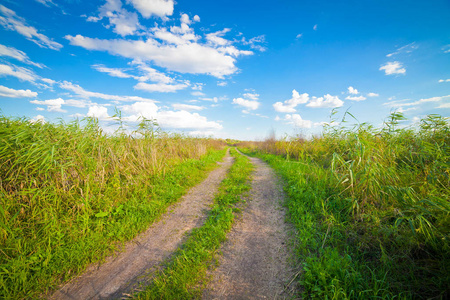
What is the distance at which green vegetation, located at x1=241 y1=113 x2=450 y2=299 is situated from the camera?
213cm

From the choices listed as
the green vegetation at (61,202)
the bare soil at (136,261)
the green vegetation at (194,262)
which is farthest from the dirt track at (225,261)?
the green vegetation at (61,202)

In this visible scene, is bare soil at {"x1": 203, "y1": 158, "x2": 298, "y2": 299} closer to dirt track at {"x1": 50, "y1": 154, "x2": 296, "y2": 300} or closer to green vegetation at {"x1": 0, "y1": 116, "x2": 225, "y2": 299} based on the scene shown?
dirt track at {"x1": 50, "y1": 154, "x2": 296, "y2": 300}

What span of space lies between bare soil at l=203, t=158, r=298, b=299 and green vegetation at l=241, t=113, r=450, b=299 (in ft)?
0.94

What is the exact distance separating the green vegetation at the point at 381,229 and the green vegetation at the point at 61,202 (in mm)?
3710

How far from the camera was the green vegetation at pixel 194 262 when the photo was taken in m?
2.33

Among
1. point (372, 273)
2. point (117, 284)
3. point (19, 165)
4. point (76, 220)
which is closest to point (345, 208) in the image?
point (372, 273)

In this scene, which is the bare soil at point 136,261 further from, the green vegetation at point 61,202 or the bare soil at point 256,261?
the bare soil at point 256,261

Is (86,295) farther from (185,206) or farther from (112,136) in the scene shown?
(112,136)

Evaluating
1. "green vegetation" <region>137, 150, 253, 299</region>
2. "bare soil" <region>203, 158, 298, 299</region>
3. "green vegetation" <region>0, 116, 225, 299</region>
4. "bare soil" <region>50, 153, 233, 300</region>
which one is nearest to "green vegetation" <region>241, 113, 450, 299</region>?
"bare soil" <region>203, 158, 298, 299</region>

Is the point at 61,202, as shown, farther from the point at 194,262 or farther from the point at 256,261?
the point at 256,261

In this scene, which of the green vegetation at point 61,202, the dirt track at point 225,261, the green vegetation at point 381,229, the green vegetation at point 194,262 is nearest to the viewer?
the green vegetation at point 381,229

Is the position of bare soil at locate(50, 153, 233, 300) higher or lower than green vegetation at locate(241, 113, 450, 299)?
lower

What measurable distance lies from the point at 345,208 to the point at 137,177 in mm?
5829

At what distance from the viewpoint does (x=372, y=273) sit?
88.3 inches
